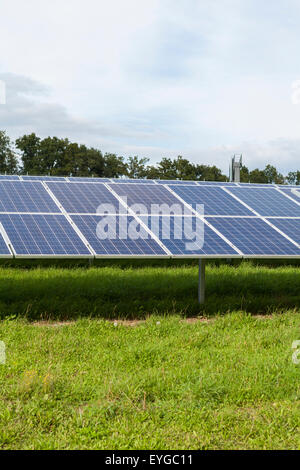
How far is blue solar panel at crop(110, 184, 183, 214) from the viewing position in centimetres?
1309

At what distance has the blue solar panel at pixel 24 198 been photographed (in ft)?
40.1

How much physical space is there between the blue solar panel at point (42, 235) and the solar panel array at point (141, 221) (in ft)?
0.07

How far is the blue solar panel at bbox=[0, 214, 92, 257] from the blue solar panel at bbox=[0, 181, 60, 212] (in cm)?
44

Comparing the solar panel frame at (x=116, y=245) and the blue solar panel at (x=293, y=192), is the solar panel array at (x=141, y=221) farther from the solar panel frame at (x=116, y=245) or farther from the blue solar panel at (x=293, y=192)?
the blue solar panel at (x=293, y=192)

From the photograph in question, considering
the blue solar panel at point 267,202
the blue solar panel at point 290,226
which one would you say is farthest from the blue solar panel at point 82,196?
the blue solar panel at point 290,226

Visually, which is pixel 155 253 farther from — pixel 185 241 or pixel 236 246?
pixel 236 246

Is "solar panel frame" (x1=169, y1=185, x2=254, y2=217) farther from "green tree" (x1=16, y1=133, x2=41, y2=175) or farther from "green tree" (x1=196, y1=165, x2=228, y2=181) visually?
"green tree" (x1=196, y1=165, x2=228, y2=181)

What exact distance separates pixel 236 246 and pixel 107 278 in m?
5.03

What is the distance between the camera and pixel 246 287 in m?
14.2

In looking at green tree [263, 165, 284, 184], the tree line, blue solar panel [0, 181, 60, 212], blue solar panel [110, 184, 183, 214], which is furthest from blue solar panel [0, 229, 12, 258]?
green tree [263, 165, 284, 184]

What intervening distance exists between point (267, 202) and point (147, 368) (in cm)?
826

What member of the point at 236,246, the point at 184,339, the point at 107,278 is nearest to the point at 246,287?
the point at 236,246
